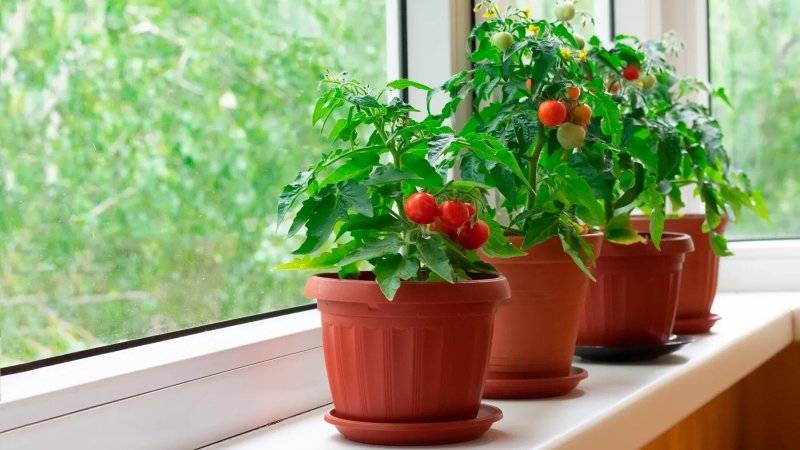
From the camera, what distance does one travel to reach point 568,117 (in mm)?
1238

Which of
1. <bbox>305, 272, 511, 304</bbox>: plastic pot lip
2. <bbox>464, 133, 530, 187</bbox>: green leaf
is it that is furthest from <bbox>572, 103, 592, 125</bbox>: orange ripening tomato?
<bbox>305, 272, 511, 304</bbox>: plastic pot lip

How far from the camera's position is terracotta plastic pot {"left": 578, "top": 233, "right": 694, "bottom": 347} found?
1446 mm

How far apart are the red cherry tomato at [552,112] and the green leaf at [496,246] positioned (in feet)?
0.55

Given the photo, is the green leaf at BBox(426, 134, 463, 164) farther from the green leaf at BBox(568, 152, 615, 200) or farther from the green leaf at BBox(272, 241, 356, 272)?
the green leaf at BBox(568, 152, 615, 200)

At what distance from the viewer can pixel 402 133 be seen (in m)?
1.01

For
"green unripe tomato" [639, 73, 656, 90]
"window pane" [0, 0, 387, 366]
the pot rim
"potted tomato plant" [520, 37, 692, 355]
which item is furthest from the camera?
"green unripe tomato" [639, 73, 656, 90]

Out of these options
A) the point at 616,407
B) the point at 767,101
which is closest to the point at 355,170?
the point at 616,407

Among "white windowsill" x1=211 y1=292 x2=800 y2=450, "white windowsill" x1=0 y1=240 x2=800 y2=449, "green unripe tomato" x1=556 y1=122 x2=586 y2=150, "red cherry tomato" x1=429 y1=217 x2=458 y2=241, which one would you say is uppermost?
"green unripe tomato" x1=556 y1=122 x2=586 y2=150

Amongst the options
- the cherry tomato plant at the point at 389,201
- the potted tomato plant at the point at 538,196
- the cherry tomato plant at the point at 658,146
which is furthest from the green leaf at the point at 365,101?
the cherry tomato plant at the point at 658,146

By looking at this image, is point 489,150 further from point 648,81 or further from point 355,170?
point 648,81

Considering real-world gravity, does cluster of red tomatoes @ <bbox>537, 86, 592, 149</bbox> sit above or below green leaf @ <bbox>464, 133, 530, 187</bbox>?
above

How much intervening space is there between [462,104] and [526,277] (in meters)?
0.41

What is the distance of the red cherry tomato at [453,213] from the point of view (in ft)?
3.15

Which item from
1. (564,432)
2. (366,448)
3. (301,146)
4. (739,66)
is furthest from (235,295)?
(739,66)
